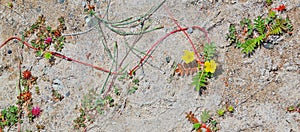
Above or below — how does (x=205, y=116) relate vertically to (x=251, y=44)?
below

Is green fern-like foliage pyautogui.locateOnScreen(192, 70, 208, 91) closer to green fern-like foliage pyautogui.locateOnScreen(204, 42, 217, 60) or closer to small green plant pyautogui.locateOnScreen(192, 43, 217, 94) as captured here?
small green plant pyautogui.locateOnScreen(192, 43, 217, 94)

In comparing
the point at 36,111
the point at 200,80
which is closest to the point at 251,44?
the point at 200,80

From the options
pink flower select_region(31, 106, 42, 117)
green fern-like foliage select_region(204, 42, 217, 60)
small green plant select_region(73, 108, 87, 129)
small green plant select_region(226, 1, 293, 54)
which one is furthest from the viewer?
pink flower select_region(31, 106, 42, 117)

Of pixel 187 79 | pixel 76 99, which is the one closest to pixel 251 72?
pixel 187 79

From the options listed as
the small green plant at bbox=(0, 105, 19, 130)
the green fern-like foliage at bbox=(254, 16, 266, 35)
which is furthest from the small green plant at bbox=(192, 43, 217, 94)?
the small green plant at bbox=(0, 105, 19, 130)

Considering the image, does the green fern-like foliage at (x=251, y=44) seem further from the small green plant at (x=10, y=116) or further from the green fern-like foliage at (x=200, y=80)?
the small green plant at (x=10, y=116)

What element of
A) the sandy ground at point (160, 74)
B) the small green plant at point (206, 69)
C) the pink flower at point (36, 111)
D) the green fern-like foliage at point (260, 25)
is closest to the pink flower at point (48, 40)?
the sandy ground at point (160, 74)

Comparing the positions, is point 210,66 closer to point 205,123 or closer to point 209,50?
point 209,50
